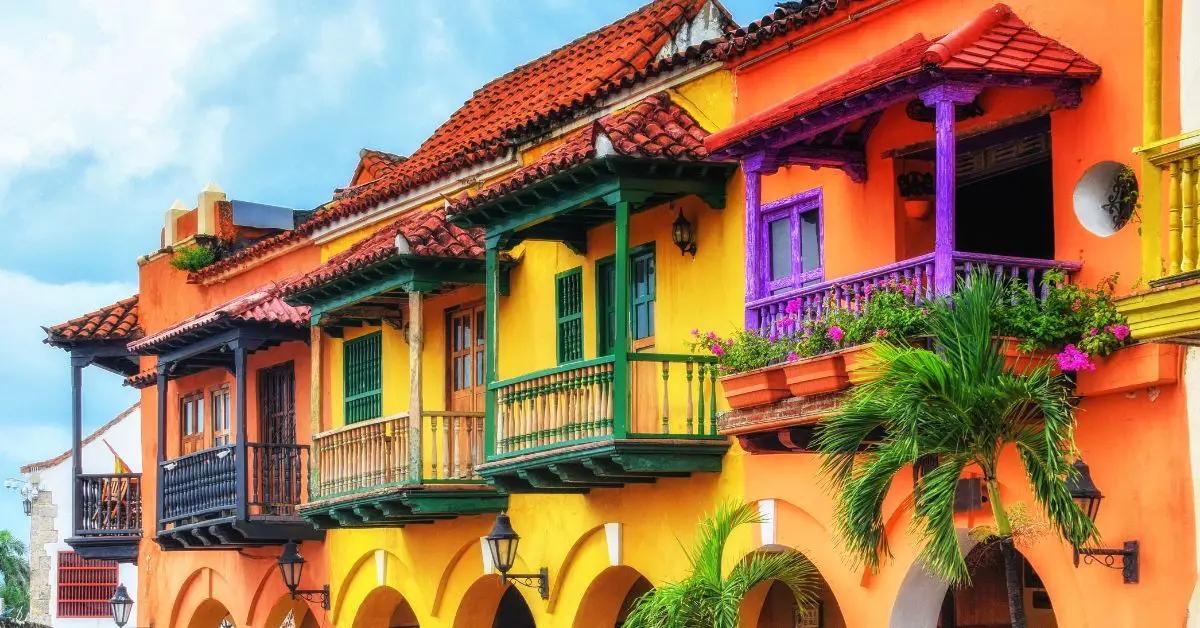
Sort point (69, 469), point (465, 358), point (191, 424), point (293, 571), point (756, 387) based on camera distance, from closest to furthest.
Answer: point (756, 387)
point (465, 358)
point (293, 571)
point (191, 424)
point (69, 469)

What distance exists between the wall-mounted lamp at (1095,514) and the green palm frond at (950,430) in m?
0.35

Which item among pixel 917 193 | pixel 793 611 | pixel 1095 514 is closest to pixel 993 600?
pixel 793 611

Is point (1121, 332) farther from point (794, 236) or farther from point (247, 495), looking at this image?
point (247, 495)

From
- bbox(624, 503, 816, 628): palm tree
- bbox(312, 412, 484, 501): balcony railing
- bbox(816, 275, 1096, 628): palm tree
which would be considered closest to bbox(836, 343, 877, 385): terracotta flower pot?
bbox(816, 275, 1096, 628): palm tree

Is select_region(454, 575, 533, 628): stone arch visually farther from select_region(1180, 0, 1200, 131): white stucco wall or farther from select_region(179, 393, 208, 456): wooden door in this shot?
select_region(1180, 0, 1200, 131): white stucco wall

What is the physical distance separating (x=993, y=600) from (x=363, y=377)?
8111 mm

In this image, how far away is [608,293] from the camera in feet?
58.5

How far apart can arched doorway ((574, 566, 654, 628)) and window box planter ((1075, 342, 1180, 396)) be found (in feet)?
21.3

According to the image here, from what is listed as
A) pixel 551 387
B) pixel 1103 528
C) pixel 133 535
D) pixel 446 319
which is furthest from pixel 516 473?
pixel 133 535

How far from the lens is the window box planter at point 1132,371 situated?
11.8 meters

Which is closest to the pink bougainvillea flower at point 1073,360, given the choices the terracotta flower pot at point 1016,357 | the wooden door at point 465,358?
the terracotta flower pot at point 1016,357

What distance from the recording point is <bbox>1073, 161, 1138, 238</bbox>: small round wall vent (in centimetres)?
1250

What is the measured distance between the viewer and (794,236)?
617 inches

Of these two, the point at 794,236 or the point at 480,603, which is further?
the point at 480,603
